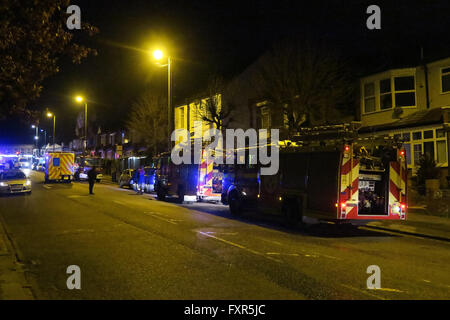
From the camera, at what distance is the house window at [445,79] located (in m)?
20.0

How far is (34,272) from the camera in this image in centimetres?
778

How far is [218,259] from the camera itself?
8.58 m

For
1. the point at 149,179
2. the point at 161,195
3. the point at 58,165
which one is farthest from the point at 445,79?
the point at 58,165

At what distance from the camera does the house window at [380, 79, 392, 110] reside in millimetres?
22328

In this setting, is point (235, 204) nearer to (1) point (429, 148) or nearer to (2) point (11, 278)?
(2) point (11, 278)

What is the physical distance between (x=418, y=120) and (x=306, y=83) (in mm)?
5619

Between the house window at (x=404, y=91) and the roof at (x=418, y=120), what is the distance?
32.2 inches

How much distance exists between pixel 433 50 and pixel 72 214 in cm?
1898

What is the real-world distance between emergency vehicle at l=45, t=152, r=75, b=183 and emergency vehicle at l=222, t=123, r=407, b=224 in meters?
27.7

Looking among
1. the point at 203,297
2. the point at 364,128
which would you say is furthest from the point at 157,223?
the point at 364,128

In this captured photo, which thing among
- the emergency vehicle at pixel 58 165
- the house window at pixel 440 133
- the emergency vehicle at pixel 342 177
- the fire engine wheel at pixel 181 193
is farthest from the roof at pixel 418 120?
the emergency vehicle at pixel 58 165

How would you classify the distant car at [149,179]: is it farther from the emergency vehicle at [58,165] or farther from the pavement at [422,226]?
the pavement at [422,226]

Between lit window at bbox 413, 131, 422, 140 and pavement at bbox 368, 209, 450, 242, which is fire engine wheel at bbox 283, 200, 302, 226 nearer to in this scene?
pavement at bbox 368, 209, 450, 242

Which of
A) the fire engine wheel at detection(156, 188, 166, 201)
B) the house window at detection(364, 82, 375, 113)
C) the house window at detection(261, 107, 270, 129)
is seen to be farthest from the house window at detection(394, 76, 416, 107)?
the fire engine wheel at detection(156, 188, 166, 201)
